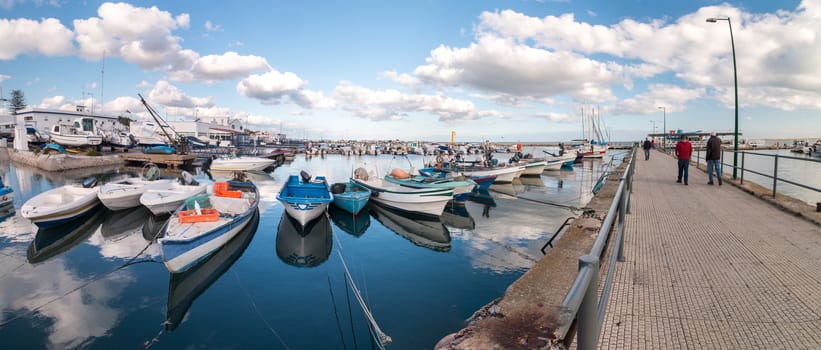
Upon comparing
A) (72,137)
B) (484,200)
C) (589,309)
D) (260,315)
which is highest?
(72,137)

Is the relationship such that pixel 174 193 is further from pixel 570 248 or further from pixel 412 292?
pixel 570 248

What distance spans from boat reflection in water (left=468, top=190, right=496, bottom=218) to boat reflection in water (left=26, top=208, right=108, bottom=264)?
15475 mm

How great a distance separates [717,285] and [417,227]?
463 inches

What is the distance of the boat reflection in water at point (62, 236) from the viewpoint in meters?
11.4

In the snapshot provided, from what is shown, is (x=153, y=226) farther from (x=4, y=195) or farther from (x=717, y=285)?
(x=717, y=285)

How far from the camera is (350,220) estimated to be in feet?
54.5

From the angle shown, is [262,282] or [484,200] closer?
[262,282]

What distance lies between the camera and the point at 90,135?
1880 inches

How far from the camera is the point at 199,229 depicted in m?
10.1

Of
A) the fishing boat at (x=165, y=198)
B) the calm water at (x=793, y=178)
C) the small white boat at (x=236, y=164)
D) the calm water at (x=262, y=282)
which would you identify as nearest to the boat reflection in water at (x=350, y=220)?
the calm water at (x=262, y=282)

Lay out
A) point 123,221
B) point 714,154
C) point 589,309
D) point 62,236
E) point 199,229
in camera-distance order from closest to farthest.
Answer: point 589,309 → point 199,229 → point 714,154 → point 62,236 → point 123,221

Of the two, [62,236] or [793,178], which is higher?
[793,178]

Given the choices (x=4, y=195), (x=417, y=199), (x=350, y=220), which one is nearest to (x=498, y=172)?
(x=417, y=199)

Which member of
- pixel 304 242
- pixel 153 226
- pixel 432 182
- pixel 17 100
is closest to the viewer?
pixel 304 242
